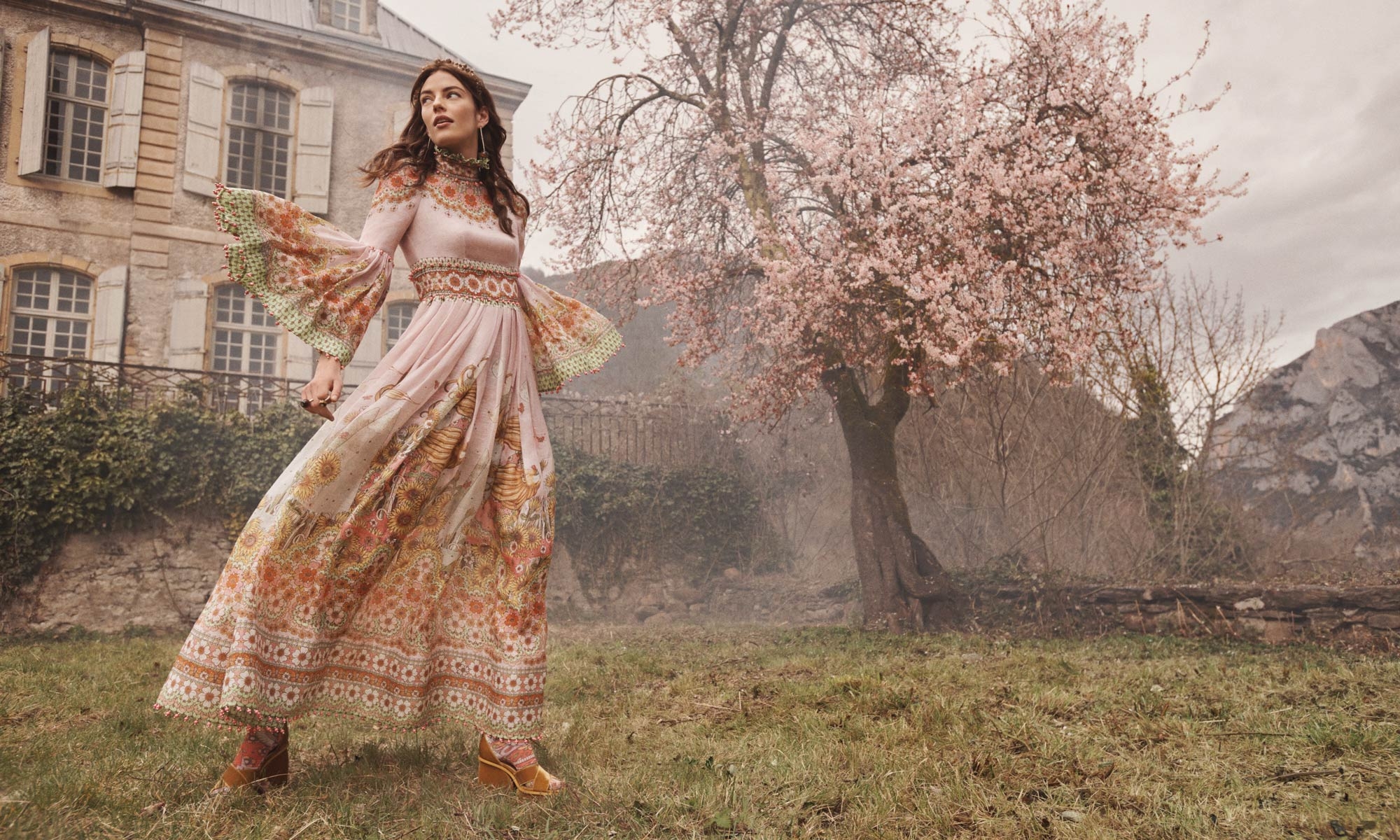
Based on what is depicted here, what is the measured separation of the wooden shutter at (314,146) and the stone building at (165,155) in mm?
20

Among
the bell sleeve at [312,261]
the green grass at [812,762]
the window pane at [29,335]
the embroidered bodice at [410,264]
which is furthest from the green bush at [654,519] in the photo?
the bell sleeve at [312,261]

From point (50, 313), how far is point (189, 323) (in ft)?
4.69

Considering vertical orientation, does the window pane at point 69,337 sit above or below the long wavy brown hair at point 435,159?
above

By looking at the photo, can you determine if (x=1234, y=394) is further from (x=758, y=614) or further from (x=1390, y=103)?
(x=758, y=614)

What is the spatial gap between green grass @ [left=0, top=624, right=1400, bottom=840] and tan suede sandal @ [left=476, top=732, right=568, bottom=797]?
62 mm

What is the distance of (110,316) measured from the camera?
31.8 feet

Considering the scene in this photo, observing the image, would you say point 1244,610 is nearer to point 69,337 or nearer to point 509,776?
point 509,776

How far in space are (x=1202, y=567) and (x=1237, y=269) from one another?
3.09 meters

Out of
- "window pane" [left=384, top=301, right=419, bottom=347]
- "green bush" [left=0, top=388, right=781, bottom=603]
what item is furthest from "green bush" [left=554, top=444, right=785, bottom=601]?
"window pane" [left=384, top=301, right=419, bottom=347]

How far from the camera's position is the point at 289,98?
36.1 feet

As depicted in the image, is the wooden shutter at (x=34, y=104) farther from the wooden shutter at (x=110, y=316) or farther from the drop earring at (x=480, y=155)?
the drop earring at (x=480, y=155)

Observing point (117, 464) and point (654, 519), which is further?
point (654, 519)

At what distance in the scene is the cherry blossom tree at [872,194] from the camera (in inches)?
243

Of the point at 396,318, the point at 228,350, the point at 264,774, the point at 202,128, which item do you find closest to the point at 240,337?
the point at 228,350
